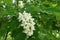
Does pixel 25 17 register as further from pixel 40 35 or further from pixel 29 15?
pixel 40 35

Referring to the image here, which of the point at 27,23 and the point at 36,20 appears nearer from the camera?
the point at 27,23

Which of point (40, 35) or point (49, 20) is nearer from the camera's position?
point (40, 35)

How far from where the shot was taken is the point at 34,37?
990mm

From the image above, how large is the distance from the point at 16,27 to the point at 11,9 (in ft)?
0.40

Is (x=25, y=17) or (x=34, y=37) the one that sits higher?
(x=25, y=17)

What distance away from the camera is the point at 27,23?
972 millimetres

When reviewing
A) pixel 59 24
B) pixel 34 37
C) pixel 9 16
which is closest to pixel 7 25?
pixel 9 16

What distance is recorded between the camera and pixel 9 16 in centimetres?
109

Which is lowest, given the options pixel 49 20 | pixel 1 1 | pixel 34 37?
pixel 34 37

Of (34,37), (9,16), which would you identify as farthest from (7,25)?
(34,37)

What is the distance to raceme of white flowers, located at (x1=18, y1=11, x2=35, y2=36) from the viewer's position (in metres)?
0.96

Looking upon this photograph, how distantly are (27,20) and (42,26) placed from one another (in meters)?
0.19

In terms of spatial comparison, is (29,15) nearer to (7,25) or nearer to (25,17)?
(25,17)

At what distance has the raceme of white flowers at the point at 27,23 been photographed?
37.9 inches
